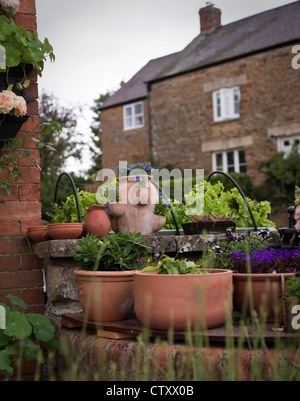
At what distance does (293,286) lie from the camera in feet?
9.06

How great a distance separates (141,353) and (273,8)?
60.4 feet

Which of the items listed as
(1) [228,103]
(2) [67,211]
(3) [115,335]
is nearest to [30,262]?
(3) [115,335]

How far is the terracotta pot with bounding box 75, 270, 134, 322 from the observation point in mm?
3096

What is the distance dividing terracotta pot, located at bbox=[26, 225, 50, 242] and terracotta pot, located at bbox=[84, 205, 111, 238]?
248 millimetres

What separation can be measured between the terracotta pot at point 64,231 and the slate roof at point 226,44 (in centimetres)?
1390

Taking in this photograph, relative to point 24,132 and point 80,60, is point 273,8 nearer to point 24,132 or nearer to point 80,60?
point 80,60

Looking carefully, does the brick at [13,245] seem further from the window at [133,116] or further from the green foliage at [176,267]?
the window at [133,116]

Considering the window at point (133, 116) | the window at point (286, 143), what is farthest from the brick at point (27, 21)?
the window at point (133, 116)

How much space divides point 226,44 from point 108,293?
16614 millimetres

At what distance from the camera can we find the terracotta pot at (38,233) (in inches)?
140

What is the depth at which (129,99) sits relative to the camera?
803 inches

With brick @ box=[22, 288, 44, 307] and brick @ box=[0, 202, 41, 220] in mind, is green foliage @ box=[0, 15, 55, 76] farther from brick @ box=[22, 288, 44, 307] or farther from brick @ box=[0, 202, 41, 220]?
brick @ box=[22, 288, 44, 307]

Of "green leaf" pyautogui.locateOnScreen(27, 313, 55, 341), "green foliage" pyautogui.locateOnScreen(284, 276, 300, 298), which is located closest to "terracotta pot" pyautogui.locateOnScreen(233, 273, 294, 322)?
"green foliage" pyautogui.locateOnScreen(284, 276, 300, 298)
